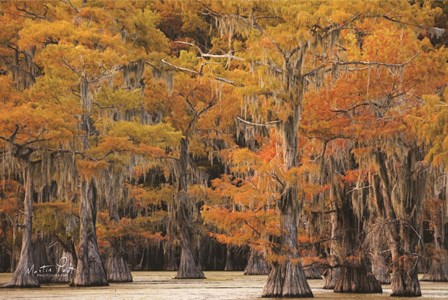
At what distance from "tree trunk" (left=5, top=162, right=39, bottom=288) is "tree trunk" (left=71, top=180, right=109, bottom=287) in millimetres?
1770

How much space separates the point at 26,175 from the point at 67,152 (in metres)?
2.48

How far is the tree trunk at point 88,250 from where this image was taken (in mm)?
32156

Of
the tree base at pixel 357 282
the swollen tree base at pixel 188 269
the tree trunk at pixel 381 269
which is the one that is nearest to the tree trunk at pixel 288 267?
the tree base at pixel 357 282

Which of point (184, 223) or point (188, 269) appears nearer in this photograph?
point (188, 269)

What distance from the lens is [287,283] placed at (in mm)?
24734

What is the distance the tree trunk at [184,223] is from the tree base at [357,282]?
1569cm

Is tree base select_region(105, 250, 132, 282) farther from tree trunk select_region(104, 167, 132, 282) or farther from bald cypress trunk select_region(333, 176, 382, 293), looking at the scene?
bald cypress trunk select_region(333, 176, 382, 293)

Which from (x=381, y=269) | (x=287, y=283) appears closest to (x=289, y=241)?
(x=287, y=283)

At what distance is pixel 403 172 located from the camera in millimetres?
26031

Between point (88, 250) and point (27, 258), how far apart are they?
260 centimetres

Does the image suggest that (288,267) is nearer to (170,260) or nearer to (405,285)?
(405,285)

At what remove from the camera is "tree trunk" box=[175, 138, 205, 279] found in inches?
1700

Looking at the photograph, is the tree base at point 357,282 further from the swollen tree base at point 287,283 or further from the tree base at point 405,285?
the swollen tree base at point 287,283

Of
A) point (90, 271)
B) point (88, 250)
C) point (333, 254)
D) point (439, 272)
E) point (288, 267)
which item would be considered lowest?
point (288, 267)
